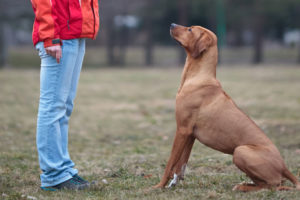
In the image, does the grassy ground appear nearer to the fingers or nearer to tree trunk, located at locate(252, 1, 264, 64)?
the fingers

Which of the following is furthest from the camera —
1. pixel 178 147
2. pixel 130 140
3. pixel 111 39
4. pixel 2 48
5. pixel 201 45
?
pixel 111 39

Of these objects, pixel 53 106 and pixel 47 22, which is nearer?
pixel 47 22

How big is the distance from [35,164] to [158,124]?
174 inches

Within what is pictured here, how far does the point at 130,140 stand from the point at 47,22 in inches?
179

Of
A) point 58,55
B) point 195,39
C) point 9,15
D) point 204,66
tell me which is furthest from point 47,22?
point 9,15

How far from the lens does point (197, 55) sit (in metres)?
4.35

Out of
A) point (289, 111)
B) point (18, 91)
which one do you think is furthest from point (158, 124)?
point (18, 91)

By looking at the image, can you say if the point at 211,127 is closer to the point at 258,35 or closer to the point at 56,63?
the point at 56,63

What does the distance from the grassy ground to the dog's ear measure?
127 cm

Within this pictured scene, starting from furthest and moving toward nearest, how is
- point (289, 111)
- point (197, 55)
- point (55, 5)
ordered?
point (289, 111) → point (197, 55) → point (55, 5)

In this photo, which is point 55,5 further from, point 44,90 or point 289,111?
point 289,111

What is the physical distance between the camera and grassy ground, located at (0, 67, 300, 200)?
4.33 metres

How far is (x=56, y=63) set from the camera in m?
4.07

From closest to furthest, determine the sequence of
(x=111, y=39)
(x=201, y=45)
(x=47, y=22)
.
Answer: (x=47, y=22)
(x=201, y=45)
(x=111, y=39)
